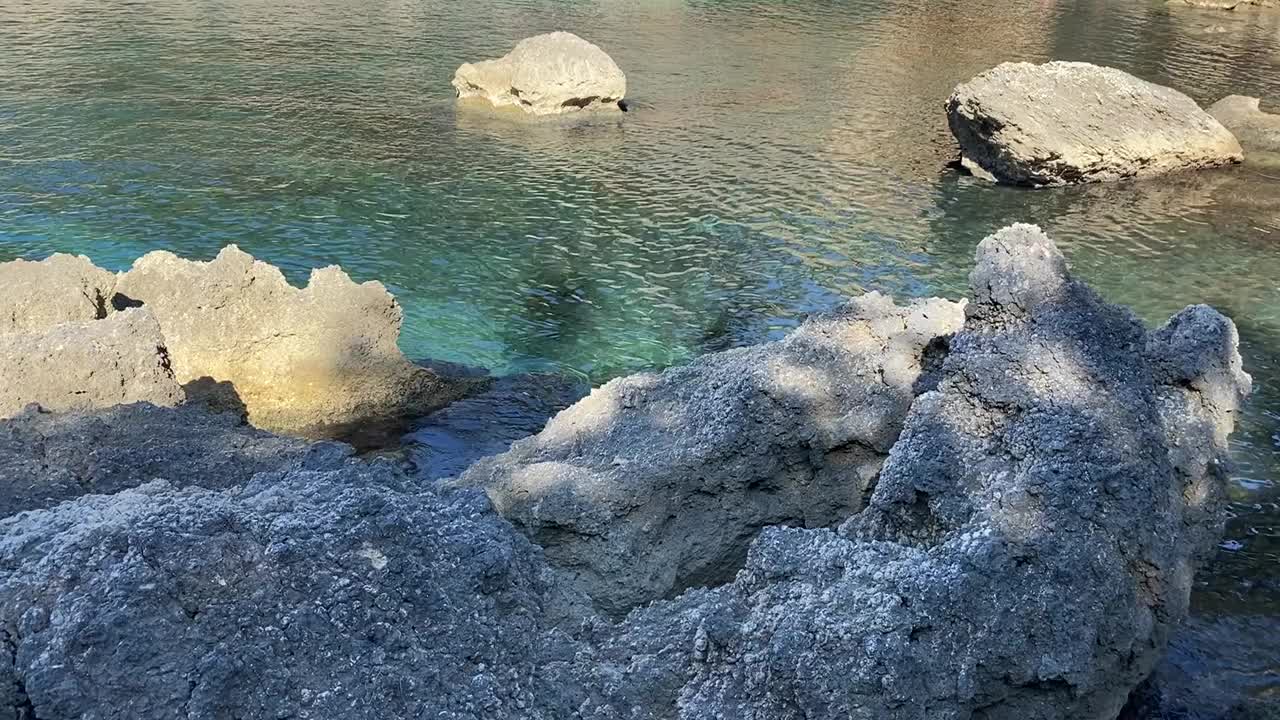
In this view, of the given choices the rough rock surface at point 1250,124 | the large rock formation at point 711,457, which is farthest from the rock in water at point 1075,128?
the large rock formation at point 711,457

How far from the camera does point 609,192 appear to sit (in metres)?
15.4

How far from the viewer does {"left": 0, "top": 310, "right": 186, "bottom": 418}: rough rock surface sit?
6.29m

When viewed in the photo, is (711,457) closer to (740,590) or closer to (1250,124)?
(740,590)

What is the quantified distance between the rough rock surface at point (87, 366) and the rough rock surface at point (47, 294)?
101cm

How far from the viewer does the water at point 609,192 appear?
36.4 feet

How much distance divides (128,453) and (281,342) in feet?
11.3

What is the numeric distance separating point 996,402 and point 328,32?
23.1 metres

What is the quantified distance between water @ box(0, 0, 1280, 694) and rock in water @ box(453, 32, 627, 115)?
728mm

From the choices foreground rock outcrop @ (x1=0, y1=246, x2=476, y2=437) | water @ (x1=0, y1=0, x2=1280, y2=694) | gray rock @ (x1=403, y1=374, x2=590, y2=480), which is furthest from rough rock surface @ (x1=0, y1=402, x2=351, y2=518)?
water @ (x1=0, y1=0, x2=1280, y2=694)

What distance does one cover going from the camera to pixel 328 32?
81.1ft

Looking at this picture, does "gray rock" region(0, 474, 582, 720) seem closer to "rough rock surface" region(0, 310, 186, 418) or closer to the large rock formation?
the large rock formation

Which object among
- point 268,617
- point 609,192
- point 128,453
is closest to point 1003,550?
point 268,617

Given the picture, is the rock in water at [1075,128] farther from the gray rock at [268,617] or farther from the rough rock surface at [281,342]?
the gray rock at [268,617]

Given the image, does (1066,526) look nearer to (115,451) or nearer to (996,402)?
(996,402)
